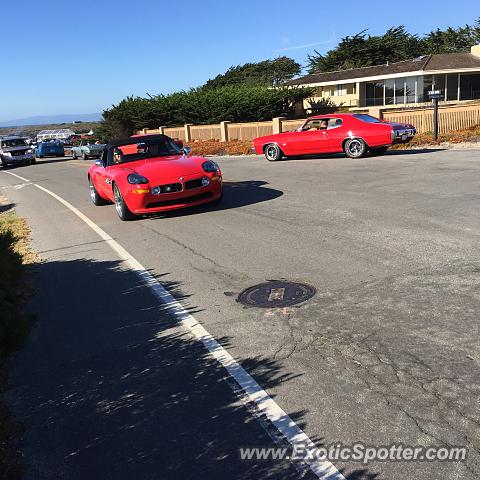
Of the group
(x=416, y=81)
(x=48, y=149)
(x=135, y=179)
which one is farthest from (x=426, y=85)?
(x=135, y=179)

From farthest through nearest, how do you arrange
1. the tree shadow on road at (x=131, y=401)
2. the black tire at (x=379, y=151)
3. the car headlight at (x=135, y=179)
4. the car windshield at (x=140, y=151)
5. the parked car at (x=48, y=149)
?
the parked car at (x=48, y=149) < the black tire at (x=379, y=151) < the car windshield at (x=140, y=151) < the car headlight at (x=135, y=179) < the tree shadow on road at (x=131, y=401)

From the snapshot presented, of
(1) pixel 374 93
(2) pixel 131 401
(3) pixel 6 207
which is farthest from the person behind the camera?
(1) pixel 374 93

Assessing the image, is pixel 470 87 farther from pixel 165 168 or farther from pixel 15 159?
pixel 165 168

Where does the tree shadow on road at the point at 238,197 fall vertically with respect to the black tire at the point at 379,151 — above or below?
below

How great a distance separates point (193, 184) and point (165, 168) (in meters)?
0.62

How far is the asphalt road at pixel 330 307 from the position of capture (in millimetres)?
3188

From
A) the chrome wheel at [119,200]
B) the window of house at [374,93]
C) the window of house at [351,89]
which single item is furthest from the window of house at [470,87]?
the chrome wheel at [119,200]

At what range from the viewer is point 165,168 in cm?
1001

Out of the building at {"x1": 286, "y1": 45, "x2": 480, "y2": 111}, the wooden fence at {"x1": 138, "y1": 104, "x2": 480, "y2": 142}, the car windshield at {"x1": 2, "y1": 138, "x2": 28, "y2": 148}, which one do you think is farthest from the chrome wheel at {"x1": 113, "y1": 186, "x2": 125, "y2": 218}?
the building at {"x1": 286, "y1": 45, "x2": 480, "y2": 111}

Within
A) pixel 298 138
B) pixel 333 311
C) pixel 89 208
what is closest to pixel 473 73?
pixel 298 138

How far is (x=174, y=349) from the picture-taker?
4.36 meters

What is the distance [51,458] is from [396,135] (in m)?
15.3

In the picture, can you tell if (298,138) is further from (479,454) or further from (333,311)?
(479,454)

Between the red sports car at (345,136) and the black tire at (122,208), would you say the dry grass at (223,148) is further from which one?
the black tire at (122,208)
